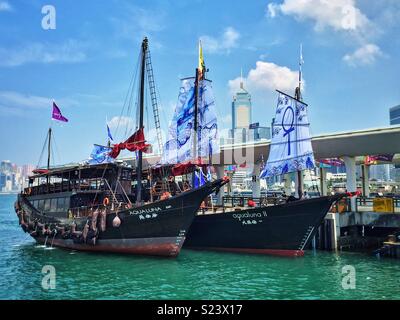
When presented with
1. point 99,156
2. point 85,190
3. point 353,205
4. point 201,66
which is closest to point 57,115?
point 85,190

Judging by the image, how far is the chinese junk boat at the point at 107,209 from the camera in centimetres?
2411

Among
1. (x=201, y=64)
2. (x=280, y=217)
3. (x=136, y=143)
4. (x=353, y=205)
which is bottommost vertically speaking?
(x=280, y=217)

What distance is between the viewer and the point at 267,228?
25.5 m

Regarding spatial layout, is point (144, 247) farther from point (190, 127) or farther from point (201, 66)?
point (201, 66)

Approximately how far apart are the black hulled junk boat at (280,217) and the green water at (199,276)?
1.15 m

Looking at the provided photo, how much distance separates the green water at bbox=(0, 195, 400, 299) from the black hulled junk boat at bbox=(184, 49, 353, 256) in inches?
45.1

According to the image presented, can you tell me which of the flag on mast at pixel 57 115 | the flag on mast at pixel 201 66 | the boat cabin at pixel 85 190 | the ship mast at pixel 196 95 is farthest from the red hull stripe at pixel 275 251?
the flag on mast at pixel 57 115

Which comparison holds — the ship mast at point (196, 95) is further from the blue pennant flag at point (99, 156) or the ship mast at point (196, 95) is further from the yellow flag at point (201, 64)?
the blue pennant flag at point (99, 156)

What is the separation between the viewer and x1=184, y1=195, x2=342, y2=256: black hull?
81.1 feet

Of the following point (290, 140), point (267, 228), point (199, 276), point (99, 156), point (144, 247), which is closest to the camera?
point (199, 276)

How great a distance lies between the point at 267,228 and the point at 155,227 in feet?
23.8

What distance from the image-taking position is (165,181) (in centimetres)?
3167

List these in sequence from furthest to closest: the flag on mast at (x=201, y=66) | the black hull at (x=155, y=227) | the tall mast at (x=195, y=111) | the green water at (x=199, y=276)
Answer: the flag on mast at (x=201, y=66), the tall mast at (x=195, y=111), the black hull at (x=155, y=227), the green water at (x=199, y=276)
